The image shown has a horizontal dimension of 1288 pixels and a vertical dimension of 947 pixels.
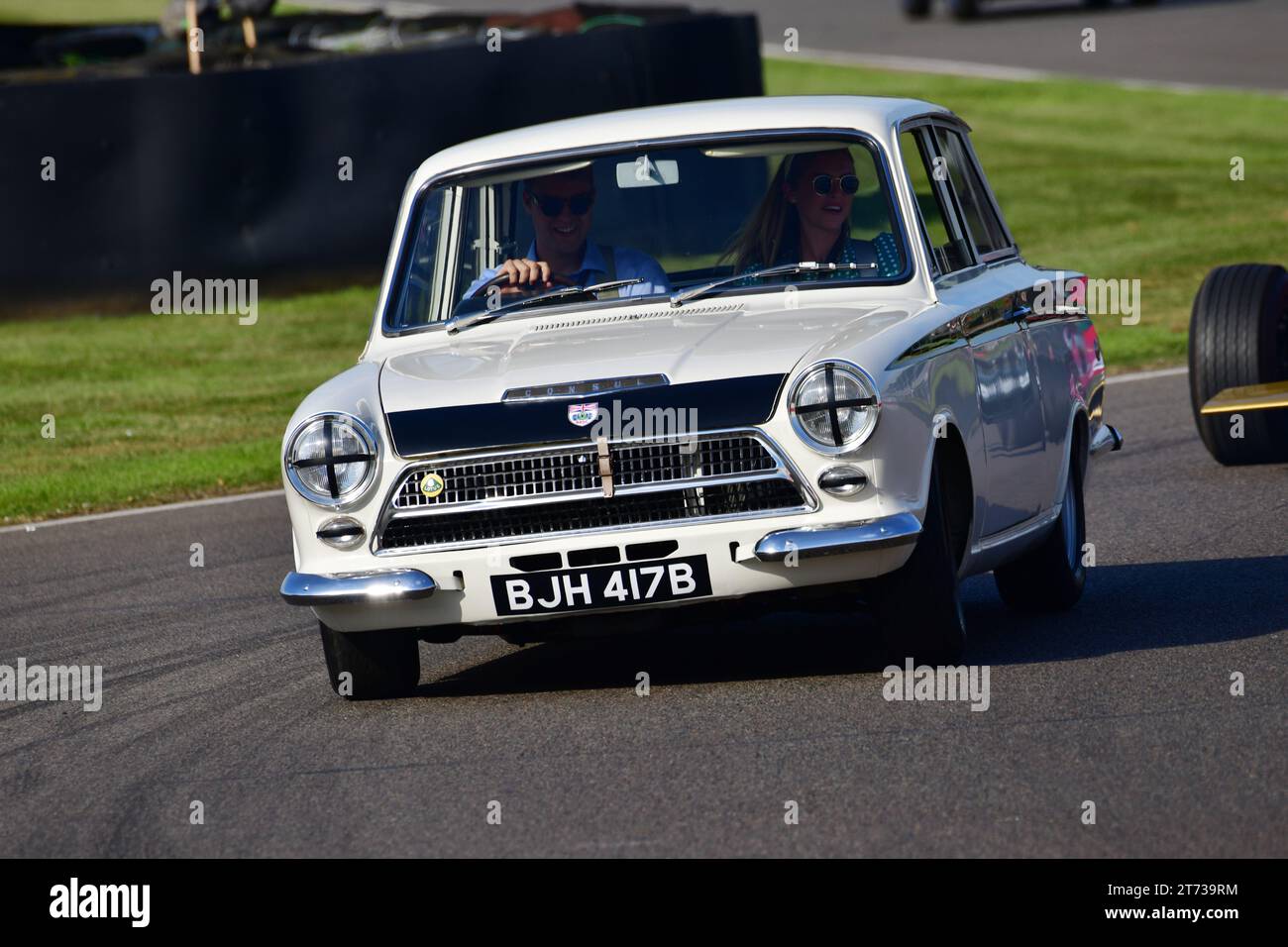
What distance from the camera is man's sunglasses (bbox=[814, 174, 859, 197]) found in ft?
23.0

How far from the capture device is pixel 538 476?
237 inches

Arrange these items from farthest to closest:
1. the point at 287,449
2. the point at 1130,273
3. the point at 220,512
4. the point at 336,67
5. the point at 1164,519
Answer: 1. the point at 1130,273
2. the point at 336,67
3. the point at 220,512
4. the point at 1164,519
5. the point at 287,449

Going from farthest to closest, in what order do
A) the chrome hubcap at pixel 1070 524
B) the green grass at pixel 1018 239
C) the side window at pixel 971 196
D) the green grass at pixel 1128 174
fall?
the green grass at pixel 1128 174 → the green grass at pixel 1018 239 → the side window at pixel 971 196 → the chrome hubcap at pixel 1070 524

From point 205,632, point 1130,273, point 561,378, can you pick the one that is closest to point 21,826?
point 561,378

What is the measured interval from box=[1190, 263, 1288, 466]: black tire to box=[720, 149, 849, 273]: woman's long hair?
3805 millimetres

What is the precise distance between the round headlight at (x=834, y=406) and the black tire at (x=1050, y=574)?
1.56 m

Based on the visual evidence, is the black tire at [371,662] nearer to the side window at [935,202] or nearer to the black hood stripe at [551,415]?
the black hood stripe at [551,415]

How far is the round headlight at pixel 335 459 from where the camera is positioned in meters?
6.12

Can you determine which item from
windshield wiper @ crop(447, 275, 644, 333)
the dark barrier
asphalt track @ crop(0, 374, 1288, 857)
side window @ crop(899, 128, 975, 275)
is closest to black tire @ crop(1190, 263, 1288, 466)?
asphalt track @ crop(0, 374, 1288, 857)

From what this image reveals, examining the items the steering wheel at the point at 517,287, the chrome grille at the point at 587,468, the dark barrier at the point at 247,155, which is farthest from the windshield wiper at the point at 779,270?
the dark barrier at the point at 247,155

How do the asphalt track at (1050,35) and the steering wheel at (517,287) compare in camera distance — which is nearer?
the steering wheel at (517,287)

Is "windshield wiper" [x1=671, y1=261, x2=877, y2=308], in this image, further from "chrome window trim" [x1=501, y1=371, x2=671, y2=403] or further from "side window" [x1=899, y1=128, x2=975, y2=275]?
"chrome window trim" [x1=501, y1=371, x2=671, y2=403]

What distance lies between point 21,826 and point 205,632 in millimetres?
2493

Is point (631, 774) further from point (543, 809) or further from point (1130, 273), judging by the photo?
point (1130, 273)
